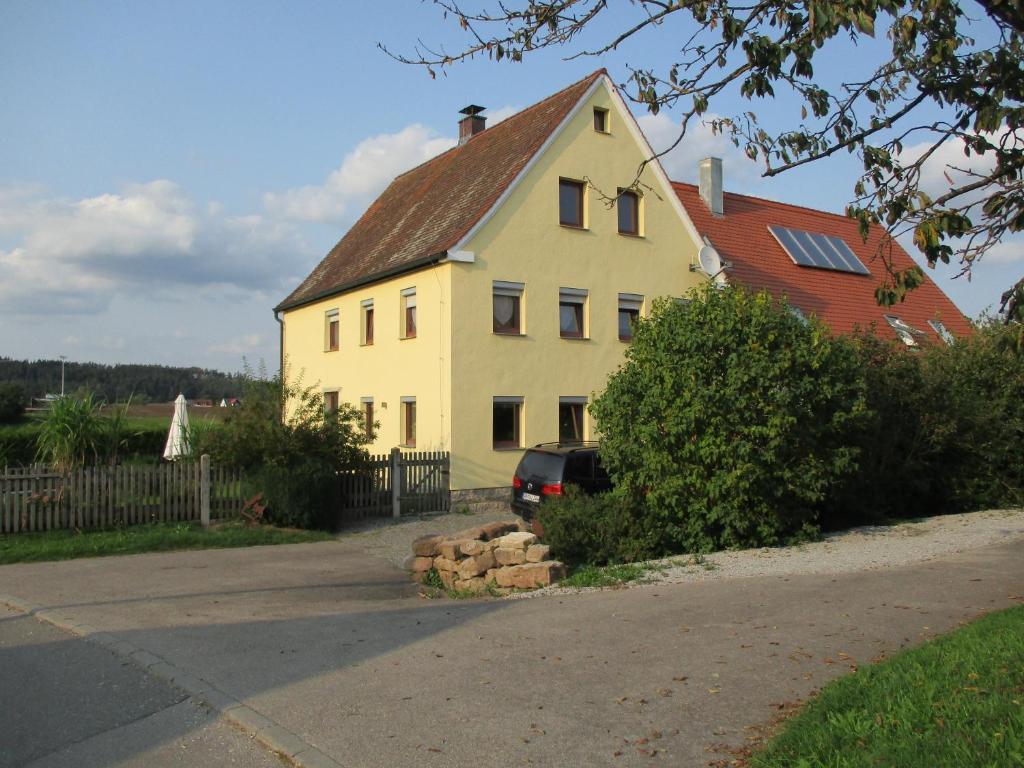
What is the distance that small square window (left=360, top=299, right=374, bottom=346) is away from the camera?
24.5 meters

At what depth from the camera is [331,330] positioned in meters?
27.1

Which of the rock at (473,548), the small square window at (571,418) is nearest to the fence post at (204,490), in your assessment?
the rock at (473,548)

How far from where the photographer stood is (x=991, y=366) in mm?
18062

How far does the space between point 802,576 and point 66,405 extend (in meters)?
12.1

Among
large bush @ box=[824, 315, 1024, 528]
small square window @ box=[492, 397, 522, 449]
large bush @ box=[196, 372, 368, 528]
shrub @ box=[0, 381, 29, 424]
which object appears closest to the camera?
large bush @ box=[196, 372, 368, 528]

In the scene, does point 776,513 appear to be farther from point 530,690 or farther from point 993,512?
point 530,690

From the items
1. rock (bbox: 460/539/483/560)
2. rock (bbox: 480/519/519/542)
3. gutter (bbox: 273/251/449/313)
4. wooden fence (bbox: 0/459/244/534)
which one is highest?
gutter (bbox: 273/251/449/313)

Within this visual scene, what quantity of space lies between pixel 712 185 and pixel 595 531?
2102 centimetres

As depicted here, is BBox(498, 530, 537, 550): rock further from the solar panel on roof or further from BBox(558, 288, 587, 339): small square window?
the solar panel on roof

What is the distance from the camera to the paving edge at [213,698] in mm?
5035

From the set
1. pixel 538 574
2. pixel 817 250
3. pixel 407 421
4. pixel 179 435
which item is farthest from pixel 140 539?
pixel 817 250

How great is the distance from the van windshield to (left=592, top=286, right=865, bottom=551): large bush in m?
1.28

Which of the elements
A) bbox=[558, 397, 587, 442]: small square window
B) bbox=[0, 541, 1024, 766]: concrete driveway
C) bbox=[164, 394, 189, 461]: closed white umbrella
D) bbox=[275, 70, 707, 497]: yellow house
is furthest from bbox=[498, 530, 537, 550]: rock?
bbox=[558, 397, 587, 442]: small square window

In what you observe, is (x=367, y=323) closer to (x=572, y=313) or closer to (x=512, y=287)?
(x=512, y=287)
